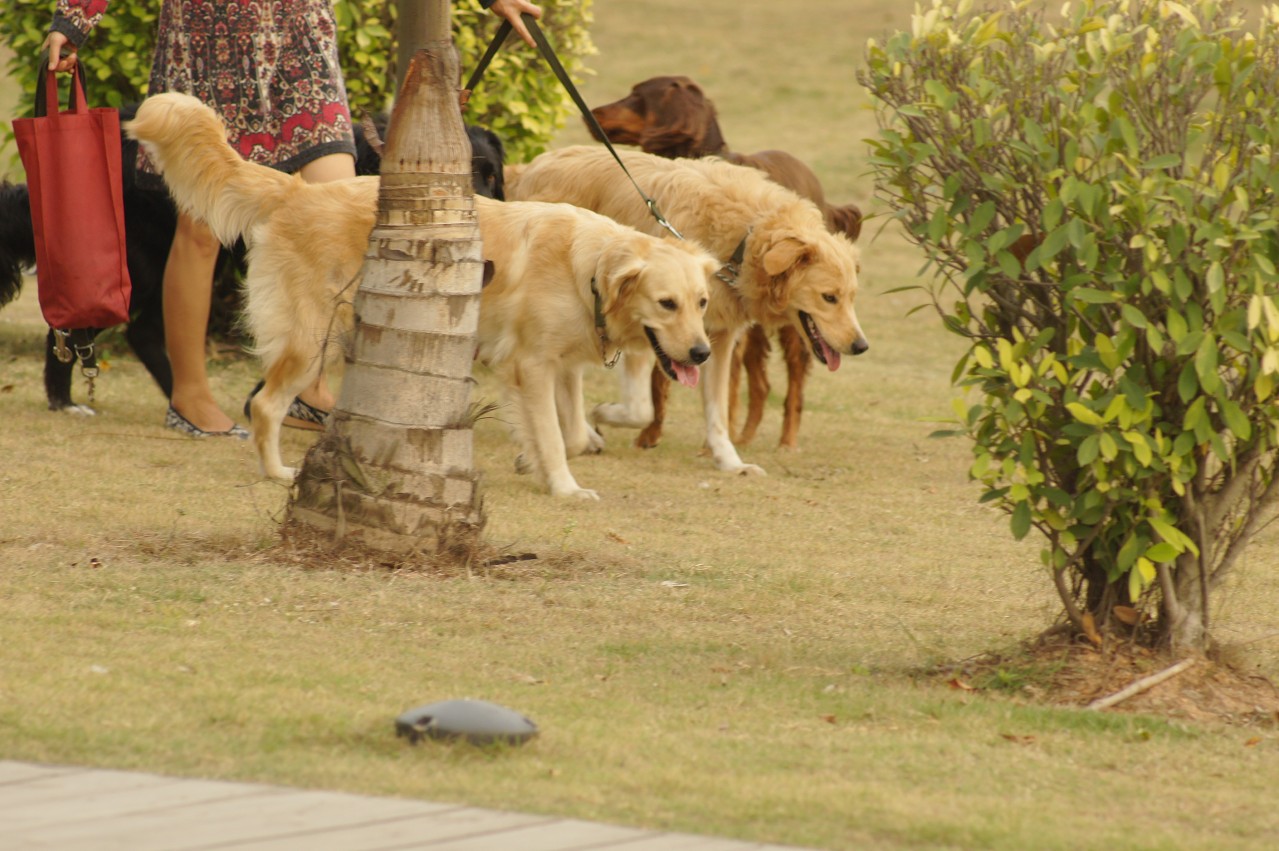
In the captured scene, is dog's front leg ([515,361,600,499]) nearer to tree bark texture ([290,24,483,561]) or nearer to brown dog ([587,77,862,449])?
tree bark texture ([290,24,483,561])

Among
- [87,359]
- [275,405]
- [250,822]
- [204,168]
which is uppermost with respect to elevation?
[204,168]

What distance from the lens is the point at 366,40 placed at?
30.2 ft

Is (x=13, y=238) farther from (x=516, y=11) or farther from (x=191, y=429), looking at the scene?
(x=516, y=11)

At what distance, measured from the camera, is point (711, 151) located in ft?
30.3

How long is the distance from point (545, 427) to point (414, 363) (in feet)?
6.04

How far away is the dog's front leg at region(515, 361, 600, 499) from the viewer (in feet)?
21.3

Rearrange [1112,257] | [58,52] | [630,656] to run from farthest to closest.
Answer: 1. [58,52]
2. [630,656]
3. [1112,257]

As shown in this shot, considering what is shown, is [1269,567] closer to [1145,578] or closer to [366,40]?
[1145,578]

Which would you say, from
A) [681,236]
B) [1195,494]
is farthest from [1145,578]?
[681,236]

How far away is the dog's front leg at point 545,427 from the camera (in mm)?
6504

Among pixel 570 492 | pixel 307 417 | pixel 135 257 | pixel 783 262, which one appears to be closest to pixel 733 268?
pixel 783 262

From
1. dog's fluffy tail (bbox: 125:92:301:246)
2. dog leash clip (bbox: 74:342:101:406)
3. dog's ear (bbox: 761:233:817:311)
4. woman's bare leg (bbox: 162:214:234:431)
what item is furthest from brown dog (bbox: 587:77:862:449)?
dog leash clip (bbox: 74:342:101:406)

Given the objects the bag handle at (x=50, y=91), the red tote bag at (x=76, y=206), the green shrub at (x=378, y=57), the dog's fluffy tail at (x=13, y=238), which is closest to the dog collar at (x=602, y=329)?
the red tote bag at (x=76, y=206)

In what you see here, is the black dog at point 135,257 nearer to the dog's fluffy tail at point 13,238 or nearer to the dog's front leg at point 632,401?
the dog's fluffy tail at point 13,238
